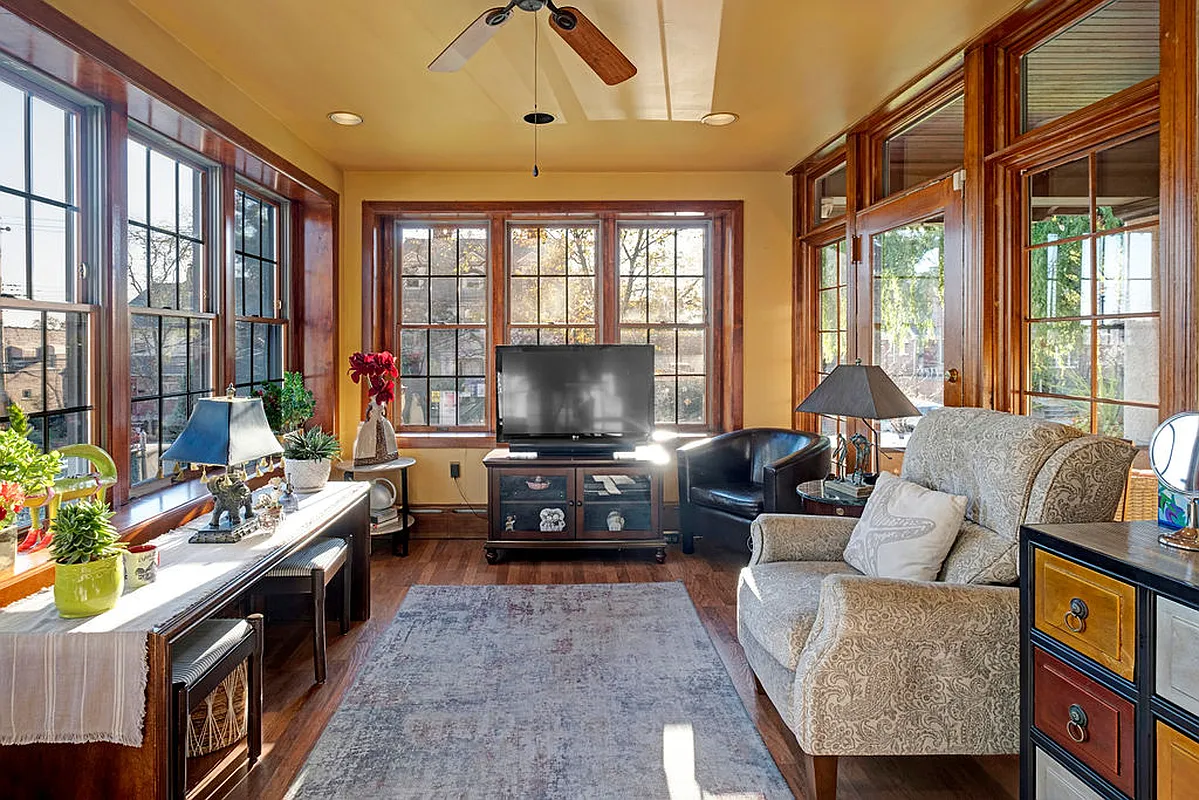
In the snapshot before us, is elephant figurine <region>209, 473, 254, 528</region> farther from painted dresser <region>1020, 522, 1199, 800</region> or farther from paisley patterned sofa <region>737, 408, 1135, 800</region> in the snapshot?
painted dresser <region>1020, 522, 1199, 800</region>

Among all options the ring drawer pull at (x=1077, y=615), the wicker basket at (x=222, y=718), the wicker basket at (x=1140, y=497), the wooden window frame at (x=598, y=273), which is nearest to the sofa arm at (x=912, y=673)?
the ring drawer pull at (x=1077, y=615)

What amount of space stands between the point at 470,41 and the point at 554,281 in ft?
10.0

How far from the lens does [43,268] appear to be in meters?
2.61

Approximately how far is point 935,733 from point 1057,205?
1.98m

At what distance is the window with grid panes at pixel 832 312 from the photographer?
4.64 meters

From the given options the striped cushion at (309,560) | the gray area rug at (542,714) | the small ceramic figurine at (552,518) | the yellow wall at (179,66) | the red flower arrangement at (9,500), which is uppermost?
the yellow wall at (179,66)

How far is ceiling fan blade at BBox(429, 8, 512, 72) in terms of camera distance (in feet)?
7.45

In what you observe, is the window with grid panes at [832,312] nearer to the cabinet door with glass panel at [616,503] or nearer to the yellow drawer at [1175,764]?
the cabinet door with glass panel at [616,503]

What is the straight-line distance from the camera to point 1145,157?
2.40 meters

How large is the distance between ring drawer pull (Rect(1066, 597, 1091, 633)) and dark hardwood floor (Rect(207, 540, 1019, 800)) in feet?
2.51

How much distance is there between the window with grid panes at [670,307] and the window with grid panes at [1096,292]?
2.69 metres

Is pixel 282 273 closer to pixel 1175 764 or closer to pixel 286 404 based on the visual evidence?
pixel 286 404

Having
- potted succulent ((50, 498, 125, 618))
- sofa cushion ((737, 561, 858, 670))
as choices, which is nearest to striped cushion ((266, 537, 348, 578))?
potted succulent ((50, 498, 125, 618))

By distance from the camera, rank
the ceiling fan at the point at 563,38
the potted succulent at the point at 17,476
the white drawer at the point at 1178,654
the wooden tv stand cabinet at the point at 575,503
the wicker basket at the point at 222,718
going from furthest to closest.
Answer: the wooden tv stand cabinet at the point at 575,503
the ceiling fan at the point at 563,38
the wicker basket at the point at 222,718
the potted succulent at the point at 17,476
the white drawer at the point at 1178,654
